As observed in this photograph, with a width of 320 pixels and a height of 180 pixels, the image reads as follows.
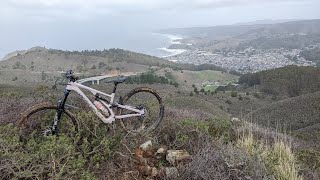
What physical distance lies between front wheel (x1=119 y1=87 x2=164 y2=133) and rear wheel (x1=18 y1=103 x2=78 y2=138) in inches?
34.1

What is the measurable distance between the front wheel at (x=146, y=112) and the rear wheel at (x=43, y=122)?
0.87 m

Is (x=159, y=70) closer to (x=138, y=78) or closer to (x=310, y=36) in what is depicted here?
(x=138, y=78)

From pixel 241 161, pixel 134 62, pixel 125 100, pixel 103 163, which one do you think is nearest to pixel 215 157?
pixel 241 161

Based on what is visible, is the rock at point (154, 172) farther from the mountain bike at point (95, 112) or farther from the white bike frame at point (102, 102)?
the white bike frame at point (102, 102)

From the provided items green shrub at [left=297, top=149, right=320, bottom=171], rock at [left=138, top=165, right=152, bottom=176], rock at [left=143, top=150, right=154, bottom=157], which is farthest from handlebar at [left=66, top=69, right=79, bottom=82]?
green shrub at [left=297, top=149, right=320, bottom=171]

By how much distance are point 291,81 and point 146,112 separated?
227 feet

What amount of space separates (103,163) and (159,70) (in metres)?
95.2

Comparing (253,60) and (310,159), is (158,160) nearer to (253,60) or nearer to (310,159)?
(310,159)

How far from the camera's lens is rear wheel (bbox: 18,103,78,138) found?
509 cm

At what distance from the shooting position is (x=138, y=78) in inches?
2667

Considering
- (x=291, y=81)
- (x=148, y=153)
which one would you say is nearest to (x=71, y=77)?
(x=148, y=153)

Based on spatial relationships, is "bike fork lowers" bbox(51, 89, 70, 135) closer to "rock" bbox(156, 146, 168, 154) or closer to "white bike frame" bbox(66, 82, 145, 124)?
"white bike frame" bbox(66, 82, 145, 124)

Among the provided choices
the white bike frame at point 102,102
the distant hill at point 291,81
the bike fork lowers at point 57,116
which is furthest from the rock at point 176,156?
the distant hill at point 291,81

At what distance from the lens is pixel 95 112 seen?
18.1 feet
